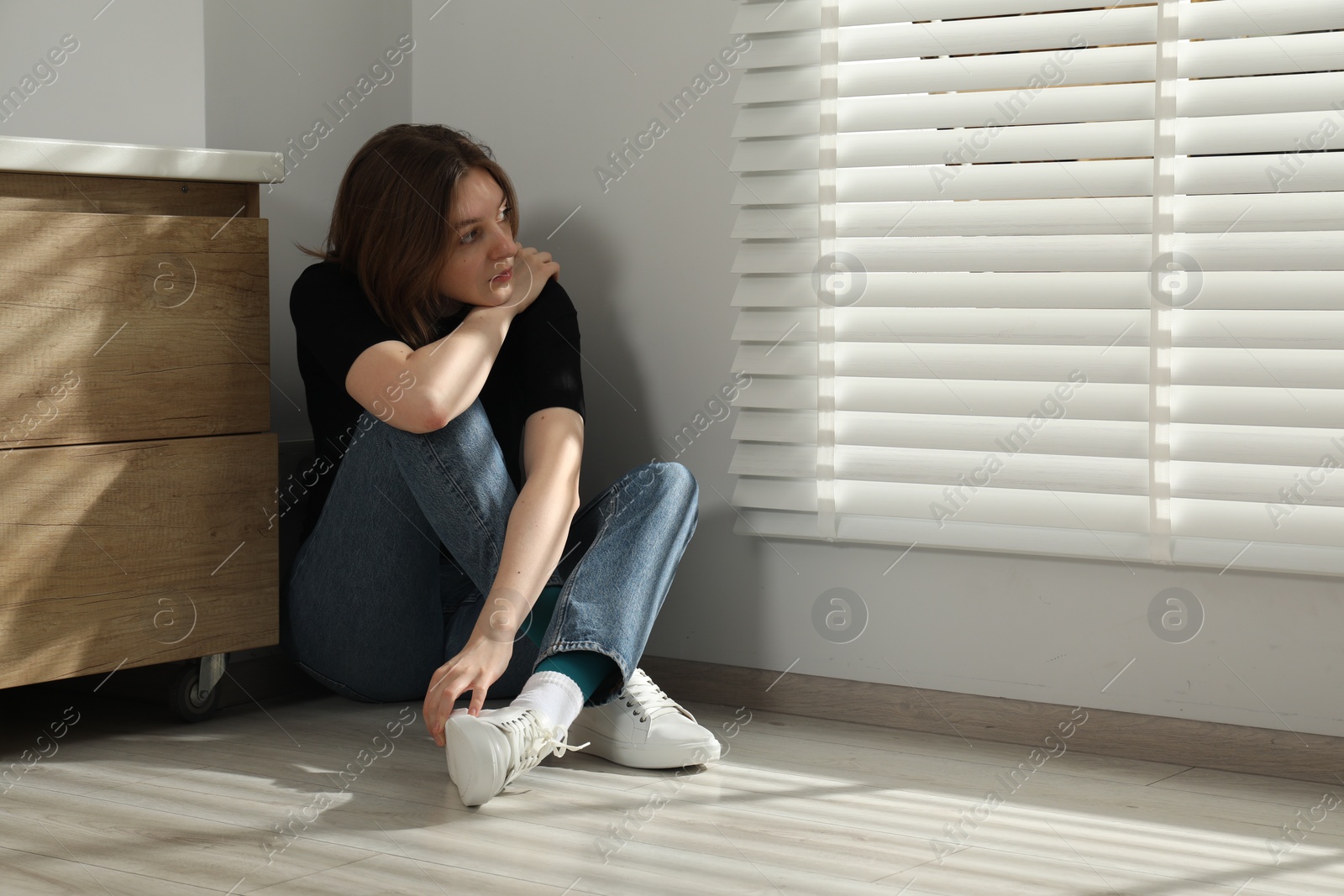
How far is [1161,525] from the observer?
1243 millimetres

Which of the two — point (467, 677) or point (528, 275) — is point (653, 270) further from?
point (467, 677)

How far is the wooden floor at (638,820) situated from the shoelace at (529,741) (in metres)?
0.04

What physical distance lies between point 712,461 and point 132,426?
675mm

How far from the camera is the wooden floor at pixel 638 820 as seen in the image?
0.91m

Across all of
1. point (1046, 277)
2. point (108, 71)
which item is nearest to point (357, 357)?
point (108, 71)

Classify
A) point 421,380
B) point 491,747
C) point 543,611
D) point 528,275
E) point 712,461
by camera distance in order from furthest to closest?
point 712,461
point 528,275
point 543,611
point 421,380
point 491,747

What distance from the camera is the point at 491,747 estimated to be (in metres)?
1.04

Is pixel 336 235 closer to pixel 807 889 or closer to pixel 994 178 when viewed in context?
pixel 994 178

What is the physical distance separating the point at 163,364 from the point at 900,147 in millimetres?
850

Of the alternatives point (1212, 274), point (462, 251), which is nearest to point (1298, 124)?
point (1212, 274)

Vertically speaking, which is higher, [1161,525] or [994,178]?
[994,178]

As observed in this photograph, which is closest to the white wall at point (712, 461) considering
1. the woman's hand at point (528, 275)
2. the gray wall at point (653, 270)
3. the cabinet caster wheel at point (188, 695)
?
the gray wall at point (653, 270)

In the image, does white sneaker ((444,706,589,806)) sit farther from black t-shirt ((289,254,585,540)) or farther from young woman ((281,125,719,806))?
black t-shirt ((289,254,585,540))

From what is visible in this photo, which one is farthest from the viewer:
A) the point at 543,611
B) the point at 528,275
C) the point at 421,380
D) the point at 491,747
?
the point at 528,275
